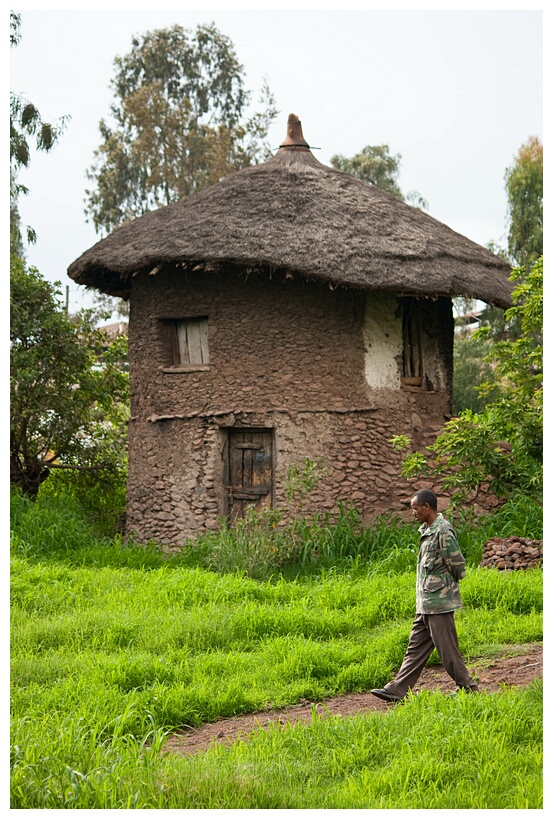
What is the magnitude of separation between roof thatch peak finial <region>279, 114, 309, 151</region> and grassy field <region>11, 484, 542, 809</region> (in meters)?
5.90

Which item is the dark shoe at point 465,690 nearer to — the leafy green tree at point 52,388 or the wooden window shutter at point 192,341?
the wooden window shutter at point 192,341

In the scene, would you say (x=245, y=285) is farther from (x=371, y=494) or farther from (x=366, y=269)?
(x=371, y=494)

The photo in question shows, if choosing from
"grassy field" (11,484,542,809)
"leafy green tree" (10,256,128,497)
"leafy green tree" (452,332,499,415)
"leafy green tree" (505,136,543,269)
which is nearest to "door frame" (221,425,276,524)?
"grassy field" (11,484,542,809)

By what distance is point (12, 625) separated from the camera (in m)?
7.86

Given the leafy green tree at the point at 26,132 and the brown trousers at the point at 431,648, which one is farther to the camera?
the leafy green tree at the point at 26,132

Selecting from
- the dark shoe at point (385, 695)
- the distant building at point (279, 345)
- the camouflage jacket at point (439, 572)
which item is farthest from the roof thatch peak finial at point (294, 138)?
the dark shoe at point (385, 695)

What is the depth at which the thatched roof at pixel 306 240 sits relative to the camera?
11656mm

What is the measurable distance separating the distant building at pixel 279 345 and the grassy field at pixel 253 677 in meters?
0.91

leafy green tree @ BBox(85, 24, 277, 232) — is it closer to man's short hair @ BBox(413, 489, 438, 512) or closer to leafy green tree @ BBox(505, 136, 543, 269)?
leafy green tree @ BBox(505, 136, 543, 269)

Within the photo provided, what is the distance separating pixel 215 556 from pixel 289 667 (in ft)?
14.1

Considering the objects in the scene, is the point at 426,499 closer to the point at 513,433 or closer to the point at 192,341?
the point at 513,433

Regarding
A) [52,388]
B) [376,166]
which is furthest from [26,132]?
[376,166]

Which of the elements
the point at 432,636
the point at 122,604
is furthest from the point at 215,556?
the point at 432,636

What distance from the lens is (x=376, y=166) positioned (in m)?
26.7
